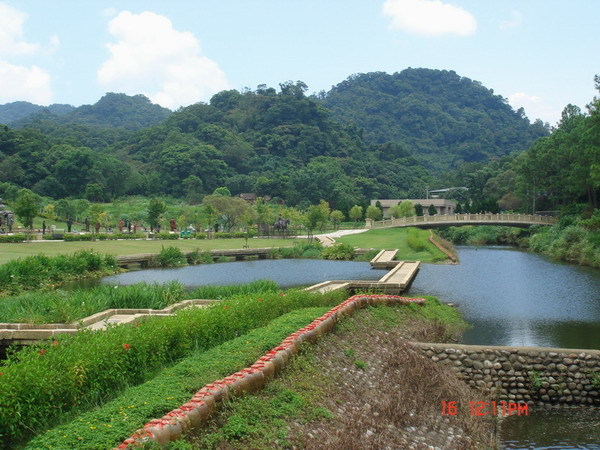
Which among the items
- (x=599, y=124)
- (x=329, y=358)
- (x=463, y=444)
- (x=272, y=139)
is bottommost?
(x=463, y=444)

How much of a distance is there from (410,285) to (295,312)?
13741mm

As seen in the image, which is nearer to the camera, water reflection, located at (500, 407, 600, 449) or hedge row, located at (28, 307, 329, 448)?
hedge row, located at (28, 307, 329, 448)

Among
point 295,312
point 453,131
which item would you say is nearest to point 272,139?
point 453,131

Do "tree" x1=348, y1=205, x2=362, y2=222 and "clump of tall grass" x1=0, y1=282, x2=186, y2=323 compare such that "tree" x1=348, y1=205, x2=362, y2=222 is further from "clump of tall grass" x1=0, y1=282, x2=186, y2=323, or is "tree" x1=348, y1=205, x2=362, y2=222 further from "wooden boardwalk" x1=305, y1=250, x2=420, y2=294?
"clump of tall grass" x1=0, y1=282, x2=186, y2=323

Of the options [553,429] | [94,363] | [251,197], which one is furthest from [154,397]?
[251,197]

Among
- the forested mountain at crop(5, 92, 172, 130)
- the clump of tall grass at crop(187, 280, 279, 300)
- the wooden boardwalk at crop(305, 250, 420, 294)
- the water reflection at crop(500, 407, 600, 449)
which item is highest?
the forested mountain at crop(5, 92, 172, 130)

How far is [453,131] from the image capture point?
520ft

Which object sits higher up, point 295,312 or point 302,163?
point 302,163

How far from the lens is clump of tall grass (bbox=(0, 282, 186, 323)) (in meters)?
12.7

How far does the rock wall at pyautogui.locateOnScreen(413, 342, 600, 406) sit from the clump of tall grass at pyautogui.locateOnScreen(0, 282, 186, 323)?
25.2ft

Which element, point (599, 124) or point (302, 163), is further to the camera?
point (302, 163)

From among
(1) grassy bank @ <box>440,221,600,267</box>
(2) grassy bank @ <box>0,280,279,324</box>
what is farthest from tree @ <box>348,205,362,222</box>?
(2) grassy bank @ <box>0,280,279,324</box>

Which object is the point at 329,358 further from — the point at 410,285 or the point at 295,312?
the point at 410,285
